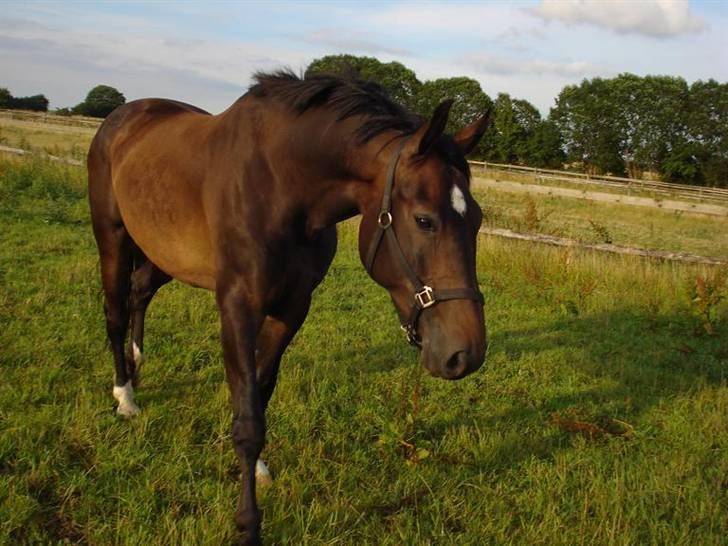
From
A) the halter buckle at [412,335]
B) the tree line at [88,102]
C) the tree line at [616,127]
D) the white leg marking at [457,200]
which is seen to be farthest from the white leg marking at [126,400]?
the tree line at [88,102]

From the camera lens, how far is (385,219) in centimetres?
234

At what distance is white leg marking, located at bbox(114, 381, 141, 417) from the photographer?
12.0 ft

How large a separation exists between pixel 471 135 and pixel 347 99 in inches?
24.7

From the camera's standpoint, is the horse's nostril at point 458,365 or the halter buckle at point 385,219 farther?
the halter buckle at point 385,219

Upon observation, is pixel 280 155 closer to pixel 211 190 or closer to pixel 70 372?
pixel 211 190

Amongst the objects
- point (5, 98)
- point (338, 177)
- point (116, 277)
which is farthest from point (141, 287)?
point (5, 98)

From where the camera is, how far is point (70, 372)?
4.17 meters

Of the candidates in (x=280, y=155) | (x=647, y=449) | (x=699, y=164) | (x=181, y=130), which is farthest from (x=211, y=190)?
(x=699, y=164)

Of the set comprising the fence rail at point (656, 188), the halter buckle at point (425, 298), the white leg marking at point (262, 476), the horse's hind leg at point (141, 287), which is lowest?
the white leg marking at point (262, 476)

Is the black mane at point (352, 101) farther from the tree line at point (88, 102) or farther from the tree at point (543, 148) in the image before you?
the tree line at point (88, 102)

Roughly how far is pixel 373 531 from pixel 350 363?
2348 mm

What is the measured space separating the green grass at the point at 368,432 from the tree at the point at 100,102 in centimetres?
6822

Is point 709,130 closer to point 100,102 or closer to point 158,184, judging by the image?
point 158,184

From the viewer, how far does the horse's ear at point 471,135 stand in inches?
97.2
